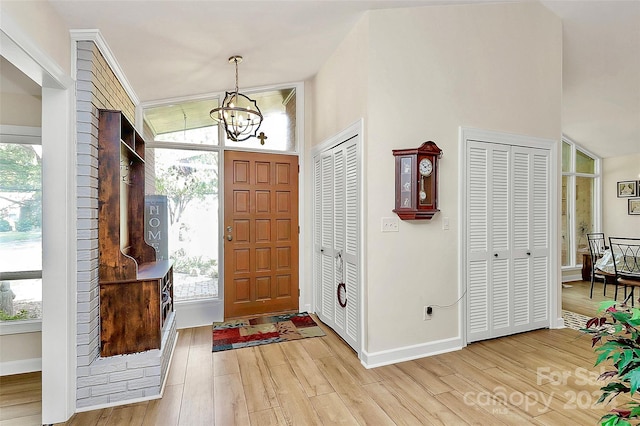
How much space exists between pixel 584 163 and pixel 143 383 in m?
8.15

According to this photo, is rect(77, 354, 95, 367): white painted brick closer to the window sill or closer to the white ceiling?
the window sill

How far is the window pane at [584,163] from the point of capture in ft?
21.4

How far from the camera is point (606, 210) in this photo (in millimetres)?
6648

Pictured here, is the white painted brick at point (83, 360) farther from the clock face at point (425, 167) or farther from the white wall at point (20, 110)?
the clock face at point (425, 167)

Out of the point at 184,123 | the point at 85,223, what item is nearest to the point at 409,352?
the point at 85,223

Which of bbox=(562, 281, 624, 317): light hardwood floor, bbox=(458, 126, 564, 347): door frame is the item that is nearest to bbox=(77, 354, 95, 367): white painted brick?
bbox=(458, 126, 564, 347): door frame

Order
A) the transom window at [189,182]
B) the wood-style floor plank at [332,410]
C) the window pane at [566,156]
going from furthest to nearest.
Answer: the window pane at [566,156] → the transom window at [189,182] → the wood-style floor plank at [332,410]

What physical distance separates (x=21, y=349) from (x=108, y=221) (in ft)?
5.08

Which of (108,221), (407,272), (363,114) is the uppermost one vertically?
(363,114)

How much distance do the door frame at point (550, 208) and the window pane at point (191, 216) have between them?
9.08ft

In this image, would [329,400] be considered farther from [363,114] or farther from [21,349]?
[21,349]

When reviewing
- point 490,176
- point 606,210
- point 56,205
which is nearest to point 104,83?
point 56,205

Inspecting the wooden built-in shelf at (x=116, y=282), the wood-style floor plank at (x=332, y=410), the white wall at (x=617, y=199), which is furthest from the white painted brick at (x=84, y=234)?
the white wall at (x=617, y=199)

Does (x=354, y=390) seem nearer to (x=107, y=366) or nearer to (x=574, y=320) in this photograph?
(x=107, y=366)
